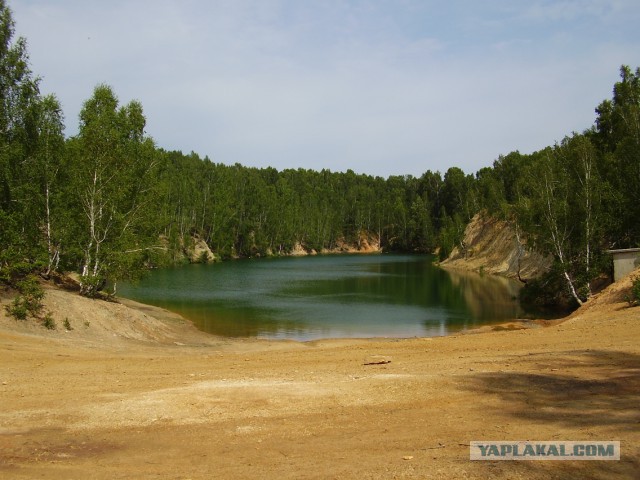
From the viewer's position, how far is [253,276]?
233 ft

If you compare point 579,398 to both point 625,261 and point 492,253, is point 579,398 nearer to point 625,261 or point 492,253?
point 625,261

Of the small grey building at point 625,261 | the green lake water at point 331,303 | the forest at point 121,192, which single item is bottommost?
the green lake water at point 331,303

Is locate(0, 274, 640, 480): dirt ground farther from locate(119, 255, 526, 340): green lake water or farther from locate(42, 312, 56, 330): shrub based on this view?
locate(119, 255, 526, 340): green lake water

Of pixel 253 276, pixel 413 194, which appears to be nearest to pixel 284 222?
pixel 413 194

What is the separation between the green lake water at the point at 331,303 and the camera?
31922 millimetres

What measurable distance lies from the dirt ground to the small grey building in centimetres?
1535

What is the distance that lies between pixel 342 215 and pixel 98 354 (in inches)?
5966

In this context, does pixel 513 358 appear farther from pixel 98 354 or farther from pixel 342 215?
pixel 342 215

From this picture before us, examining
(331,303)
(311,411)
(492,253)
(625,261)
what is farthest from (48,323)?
(492,253)

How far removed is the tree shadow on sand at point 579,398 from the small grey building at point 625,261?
1943cm

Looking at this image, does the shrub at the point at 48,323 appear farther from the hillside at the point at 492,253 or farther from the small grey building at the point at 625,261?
the hillside at the point at 492,253

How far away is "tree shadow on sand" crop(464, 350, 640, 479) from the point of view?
6680mm

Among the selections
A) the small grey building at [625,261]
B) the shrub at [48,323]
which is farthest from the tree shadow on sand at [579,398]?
the small grey building at [625,261]

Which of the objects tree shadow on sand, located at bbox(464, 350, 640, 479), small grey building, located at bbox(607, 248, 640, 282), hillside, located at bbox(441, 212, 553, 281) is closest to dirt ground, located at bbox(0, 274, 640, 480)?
tree shadow on sand, located at bbox(464, 350, 640, 479)
